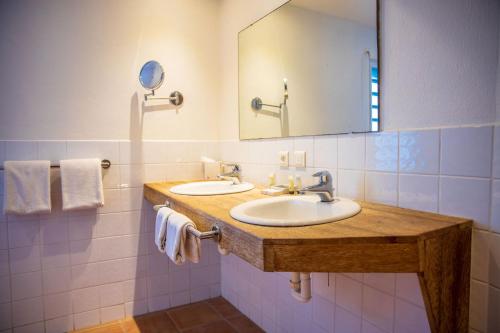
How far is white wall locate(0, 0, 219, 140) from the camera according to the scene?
5.75 feet

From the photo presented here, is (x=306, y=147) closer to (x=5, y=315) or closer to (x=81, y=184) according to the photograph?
(x=81, y=184)

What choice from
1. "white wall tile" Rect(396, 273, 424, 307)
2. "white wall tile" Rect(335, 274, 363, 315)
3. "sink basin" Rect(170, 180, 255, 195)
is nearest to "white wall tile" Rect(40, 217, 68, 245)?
"sink basin" Rect(170, 180, 255, 195)

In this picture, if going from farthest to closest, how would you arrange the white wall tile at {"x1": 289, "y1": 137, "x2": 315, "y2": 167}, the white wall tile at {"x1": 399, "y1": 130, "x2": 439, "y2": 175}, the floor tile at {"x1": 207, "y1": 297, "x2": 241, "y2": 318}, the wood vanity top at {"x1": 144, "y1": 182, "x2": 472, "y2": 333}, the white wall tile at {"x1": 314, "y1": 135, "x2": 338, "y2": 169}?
the floor tile at {"x1": 207, "y1": 297, "x2": 241, "y2": 318}
the white wall tile at {"x1": 289, "y1": 137, "x2": 315, "y2": 167}
the white wall tile at {"x1": 314, "y1": 135, "x2": 338, "y2": 169}
the white wall tile at {"x1": 399, "y1": 130, "x2": 439, "y2": 175}
the wood vanity top at {"x1": 144, "y1": 182, "x2": 472, "y2": 333}

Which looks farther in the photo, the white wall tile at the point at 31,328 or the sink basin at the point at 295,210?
the white wall tile at the point at 31,328

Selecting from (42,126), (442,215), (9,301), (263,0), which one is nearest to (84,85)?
(42,126)

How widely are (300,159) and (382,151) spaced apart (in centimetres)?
45

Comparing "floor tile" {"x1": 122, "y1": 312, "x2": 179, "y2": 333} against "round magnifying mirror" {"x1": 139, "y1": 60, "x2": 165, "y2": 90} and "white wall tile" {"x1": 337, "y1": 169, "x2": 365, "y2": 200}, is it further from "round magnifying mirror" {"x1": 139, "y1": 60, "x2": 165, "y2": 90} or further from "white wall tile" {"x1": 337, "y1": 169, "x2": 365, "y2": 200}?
"round magnifying mirror" {"x1": 139, "y1": 60, "x2": 165, "y2": 90}

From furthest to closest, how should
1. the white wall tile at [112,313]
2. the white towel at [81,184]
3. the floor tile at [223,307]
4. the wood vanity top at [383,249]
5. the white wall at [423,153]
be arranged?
1. the floor tile at [223,307]
2. the white wall tile at [112,313]
3. the white towel at [81,184]
4. the white wall at [423,153]
5. the wood vanity top at [383,249]

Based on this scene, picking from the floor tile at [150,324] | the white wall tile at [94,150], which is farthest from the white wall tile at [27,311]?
the white wall tile at [94,150]

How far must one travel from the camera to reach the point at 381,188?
1190mm

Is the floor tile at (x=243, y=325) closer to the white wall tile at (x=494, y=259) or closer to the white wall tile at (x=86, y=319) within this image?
the white wall tile at (x=86, y=319)

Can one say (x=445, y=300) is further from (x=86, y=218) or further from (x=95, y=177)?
(x=86, y=218)

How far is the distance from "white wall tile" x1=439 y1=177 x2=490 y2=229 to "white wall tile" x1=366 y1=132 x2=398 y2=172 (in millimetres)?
184

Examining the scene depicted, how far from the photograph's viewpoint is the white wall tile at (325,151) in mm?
1385
